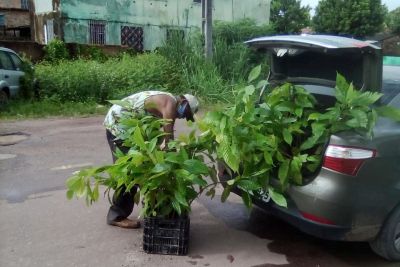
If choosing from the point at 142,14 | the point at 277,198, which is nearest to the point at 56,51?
the point at 142,14

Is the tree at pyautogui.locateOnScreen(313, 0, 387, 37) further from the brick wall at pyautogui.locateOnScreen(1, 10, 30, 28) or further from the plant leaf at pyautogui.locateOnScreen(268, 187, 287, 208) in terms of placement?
the plant leaf at pyautogui.locateOnScreen(268, 187, 287, 208)

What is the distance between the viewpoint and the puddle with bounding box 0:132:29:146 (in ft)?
25.3

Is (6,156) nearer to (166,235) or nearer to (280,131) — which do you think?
(166,235)

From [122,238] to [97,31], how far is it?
2007cm

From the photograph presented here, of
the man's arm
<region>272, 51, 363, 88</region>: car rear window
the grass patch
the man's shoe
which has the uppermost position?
<region>272, 51, 363, 88</region>: car rear window

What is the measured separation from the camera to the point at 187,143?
142 inches

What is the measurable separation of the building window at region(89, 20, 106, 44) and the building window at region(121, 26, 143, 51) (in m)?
1.04

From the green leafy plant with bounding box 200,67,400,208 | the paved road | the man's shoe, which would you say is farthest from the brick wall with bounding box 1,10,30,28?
the green leafy plant with bounding box 200,67,400,208

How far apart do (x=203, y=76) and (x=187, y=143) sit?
892cm

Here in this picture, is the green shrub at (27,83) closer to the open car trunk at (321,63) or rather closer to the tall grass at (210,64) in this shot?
the tall grass at (210,64)

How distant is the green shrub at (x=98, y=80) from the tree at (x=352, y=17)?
71.1 ft

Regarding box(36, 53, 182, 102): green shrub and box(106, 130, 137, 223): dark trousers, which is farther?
box(36, 53, 182, 102): green shrub

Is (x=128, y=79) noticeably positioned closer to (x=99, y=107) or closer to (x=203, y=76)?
(x=99, y=107)

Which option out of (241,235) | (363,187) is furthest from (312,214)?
(241,235)
